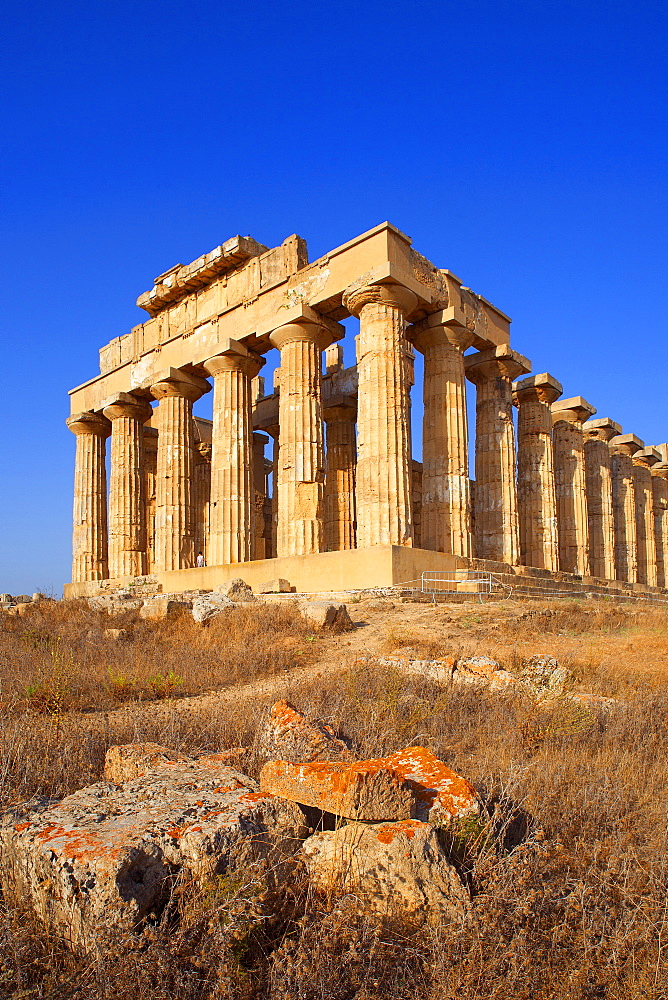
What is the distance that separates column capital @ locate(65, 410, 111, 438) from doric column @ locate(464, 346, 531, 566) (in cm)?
1327

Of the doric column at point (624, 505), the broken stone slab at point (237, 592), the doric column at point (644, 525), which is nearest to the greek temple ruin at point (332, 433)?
the broken stone slab at point (237, 592)

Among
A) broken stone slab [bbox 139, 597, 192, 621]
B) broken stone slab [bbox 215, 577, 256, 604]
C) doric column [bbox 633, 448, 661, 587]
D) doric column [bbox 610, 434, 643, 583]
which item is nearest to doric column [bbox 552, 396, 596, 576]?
doric column [bbox 610, 434, 643, 583]

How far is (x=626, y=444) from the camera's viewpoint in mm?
31188

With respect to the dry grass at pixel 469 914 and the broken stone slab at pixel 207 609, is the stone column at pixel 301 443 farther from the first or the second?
the dry grass at pixel 469 914

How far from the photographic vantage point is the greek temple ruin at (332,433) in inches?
666

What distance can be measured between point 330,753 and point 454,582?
12796 mm

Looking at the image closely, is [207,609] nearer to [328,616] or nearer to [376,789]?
[328,616]

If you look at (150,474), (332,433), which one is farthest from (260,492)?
(332,433)

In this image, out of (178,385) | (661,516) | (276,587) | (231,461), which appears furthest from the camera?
(661,516)

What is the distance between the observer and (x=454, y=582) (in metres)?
16.8

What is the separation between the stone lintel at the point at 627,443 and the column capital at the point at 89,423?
2149cm

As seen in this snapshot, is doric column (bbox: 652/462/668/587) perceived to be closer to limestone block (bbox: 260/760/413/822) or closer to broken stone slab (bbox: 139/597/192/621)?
broken stone slab (bbox: 139/597/192/621)

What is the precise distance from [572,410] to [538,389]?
3.02 m

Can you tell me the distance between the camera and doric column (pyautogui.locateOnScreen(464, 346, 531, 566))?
20.9 metres
